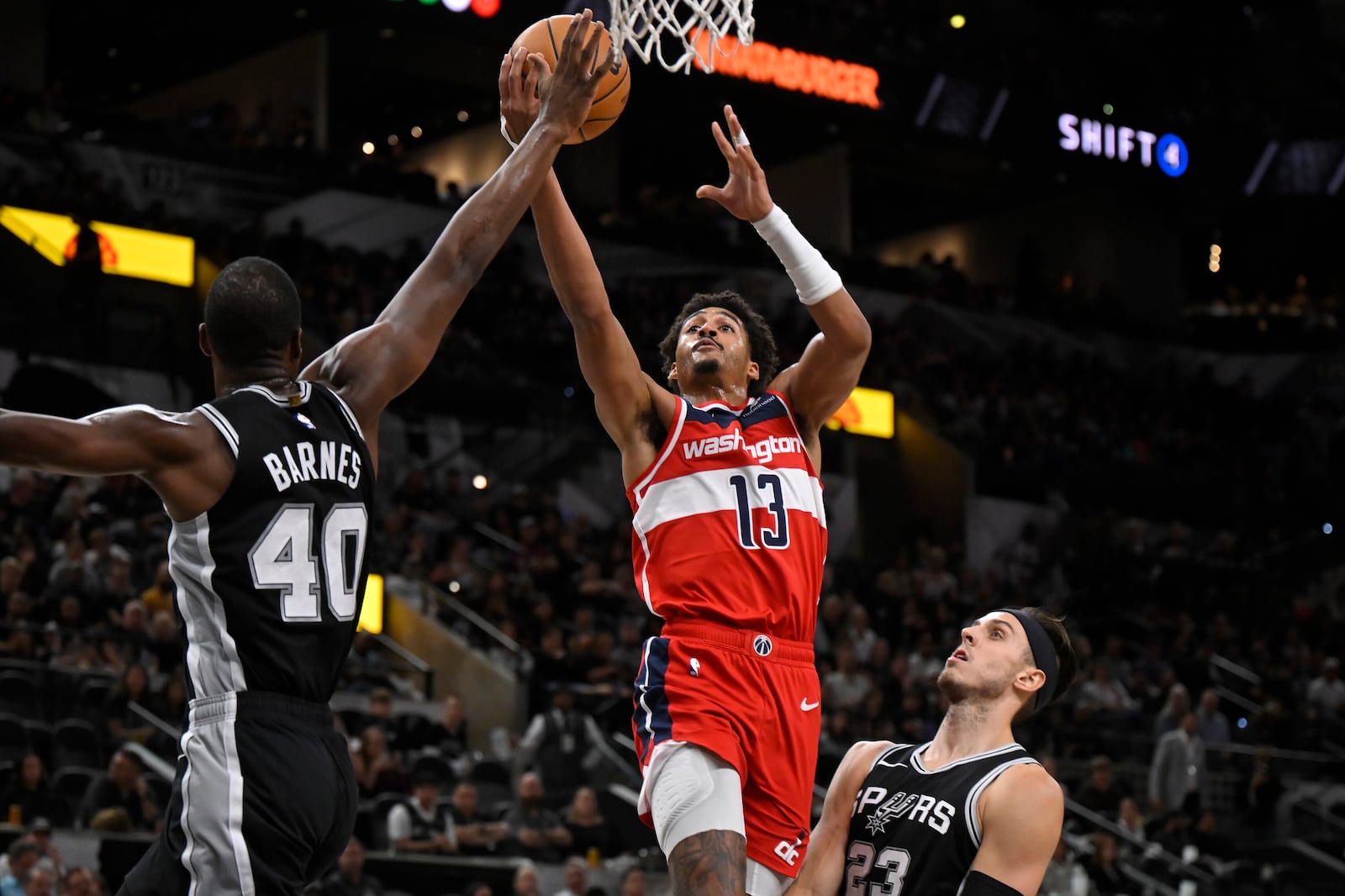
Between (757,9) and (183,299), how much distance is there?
37.5 ft

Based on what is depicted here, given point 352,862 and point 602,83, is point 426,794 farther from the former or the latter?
point 602,83

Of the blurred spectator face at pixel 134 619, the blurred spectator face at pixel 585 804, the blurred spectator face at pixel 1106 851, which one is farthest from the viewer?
the blurred spectator face at pixel 1106 851

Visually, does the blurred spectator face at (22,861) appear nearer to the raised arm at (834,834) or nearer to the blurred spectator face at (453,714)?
A: the blurred spectator face at (453,714)

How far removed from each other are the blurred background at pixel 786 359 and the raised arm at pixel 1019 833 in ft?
23.6

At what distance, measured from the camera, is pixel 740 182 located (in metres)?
5.77

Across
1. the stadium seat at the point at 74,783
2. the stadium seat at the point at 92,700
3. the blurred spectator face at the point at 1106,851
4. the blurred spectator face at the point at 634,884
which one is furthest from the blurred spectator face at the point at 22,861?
the blurred spectator face at the point at 1106,851

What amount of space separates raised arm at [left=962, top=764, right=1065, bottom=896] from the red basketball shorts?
0.91m

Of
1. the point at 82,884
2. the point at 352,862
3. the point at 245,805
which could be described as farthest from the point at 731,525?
→ the point at 352,862

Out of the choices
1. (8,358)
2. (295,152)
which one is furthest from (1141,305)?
(8,358)

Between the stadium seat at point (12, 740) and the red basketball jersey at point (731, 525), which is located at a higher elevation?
the red basketball jersey at point (731, 525)

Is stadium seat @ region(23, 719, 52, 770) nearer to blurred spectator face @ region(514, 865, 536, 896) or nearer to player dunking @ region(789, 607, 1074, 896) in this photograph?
blurred spectator face @ region(514, 865, 536, 896)

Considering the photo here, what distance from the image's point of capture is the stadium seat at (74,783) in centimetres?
1179

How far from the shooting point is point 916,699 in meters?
17.6

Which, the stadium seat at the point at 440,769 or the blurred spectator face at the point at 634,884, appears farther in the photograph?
the stadium seat at the point at 440,769
